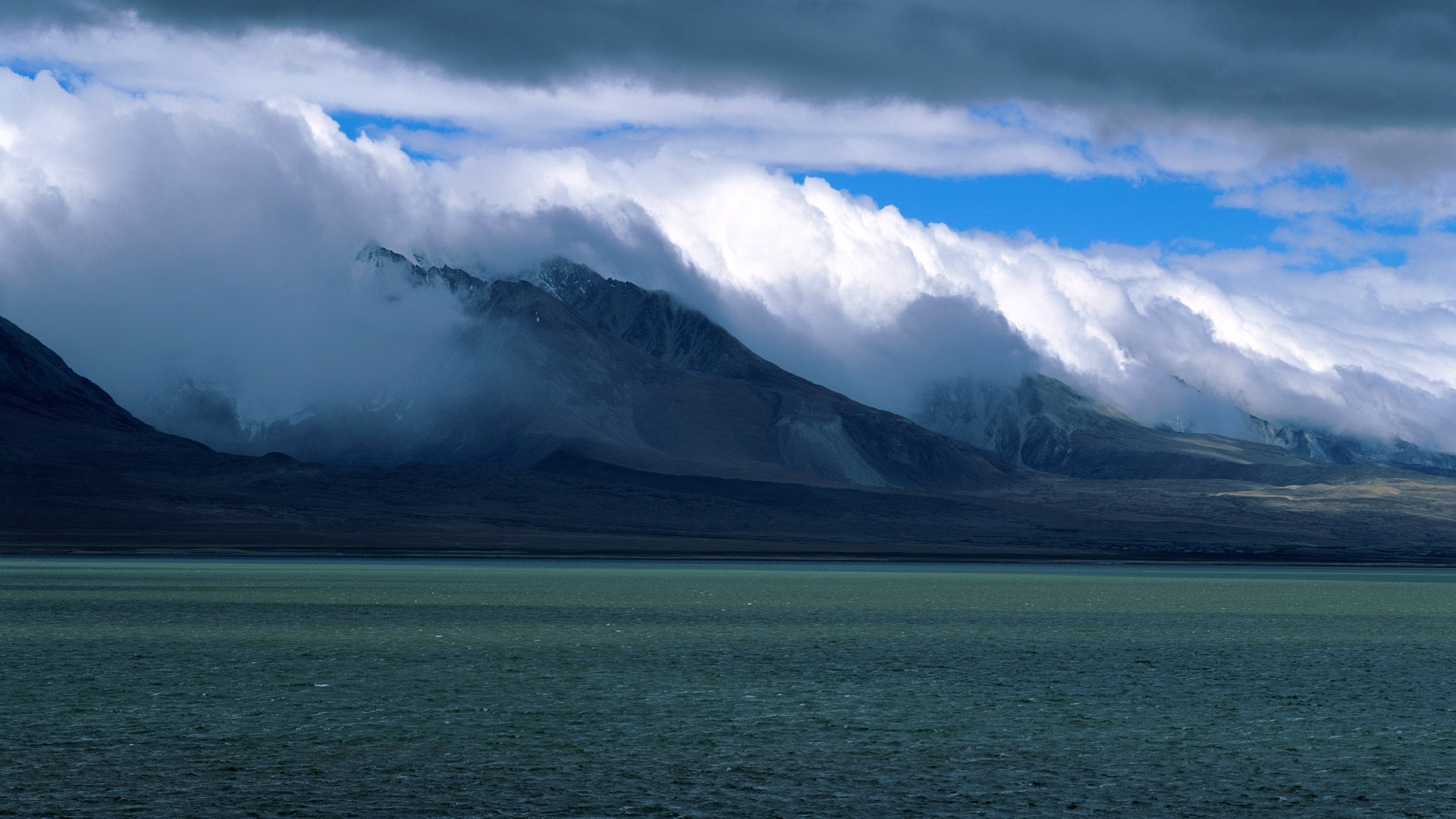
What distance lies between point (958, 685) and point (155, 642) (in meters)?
22.9

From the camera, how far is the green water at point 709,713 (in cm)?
2302

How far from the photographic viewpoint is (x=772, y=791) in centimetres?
2330

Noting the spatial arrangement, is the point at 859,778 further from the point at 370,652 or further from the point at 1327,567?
the point at 1327,567

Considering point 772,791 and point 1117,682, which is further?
point 1117,682

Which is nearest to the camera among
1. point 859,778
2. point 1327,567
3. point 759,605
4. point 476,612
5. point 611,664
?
point 859,778

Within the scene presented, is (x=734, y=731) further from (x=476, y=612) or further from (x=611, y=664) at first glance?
(x=476, y=612)

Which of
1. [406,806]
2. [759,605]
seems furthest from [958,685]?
[759,605]

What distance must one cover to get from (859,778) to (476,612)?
140 feet

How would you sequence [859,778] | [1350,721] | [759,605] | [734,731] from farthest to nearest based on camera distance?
[759,605], [1350,721], [734,731], [859,778]

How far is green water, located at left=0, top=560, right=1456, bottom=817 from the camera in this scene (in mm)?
23016

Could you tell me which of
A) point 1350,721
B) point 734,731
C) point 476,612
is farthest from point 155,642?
point 1350,721

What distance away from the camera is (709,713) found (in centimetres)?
3195

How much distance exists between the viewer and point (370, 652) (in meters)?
44.5

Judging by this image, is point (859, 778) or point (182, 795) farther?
point (859, 778)
